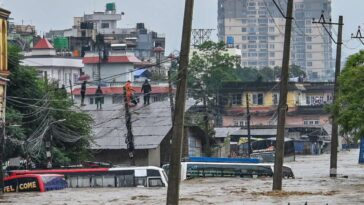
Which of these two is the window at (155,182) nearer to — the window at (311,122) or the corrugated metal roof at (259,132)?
the corrugated metal roof at (259,132)

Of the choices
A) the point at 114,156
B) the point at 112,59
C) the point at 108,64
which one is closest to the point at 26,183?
the point at 114,156

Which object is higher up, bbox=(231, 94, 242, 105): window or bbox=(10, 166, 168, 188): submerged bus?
bbox=(231, 94, 242, 105): window

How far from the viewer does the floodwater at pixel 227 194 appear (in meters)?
42.6

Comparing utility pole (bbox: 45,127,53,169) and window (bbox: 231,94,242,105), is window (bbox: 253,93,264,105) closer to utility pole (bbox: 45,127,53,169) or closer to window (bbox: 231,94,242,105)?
window (bbox: 231,94,242,105)

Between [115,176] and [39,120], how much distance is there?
11.4 meters

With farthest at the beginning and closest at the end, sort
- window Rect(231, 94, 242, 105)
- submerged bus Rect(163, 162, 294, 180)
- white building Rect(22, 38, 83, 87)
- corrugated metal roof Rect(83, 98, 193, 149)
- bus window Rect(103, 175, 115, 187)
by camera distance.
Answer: window Rect(231, 94, 242, 105)
white building Rect(22, 38, 83, 87)
corrugated metal roof Rect(83, 98, 193, 149)
submerged bus Rect(163, 162, 294, 180)
bus window Rect(103, 175, 115, 187)

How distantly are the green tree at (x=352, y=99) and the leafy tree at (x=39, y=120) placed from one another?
16566 mm

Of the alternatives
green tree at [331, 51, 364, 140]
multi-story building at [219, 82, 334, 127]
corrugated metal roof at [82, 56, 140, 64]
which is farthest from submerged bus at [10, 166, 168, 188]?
multi-story building at [219, 82, 334, 127]

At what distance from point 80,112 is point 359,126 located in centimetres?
2442

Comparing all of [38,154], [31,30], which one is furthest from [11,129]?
[31,30]

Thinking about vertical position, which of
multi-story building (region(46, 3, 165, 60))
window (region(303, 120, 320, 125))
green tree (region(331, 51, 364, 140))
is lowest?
window (region(303, 120, 320, 125))

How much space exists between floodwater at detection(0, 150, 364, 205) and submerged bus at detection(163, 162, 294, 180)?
148 inches

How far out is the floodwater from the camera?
42.6 meters

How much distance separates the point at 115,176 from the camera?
56.7 meters
